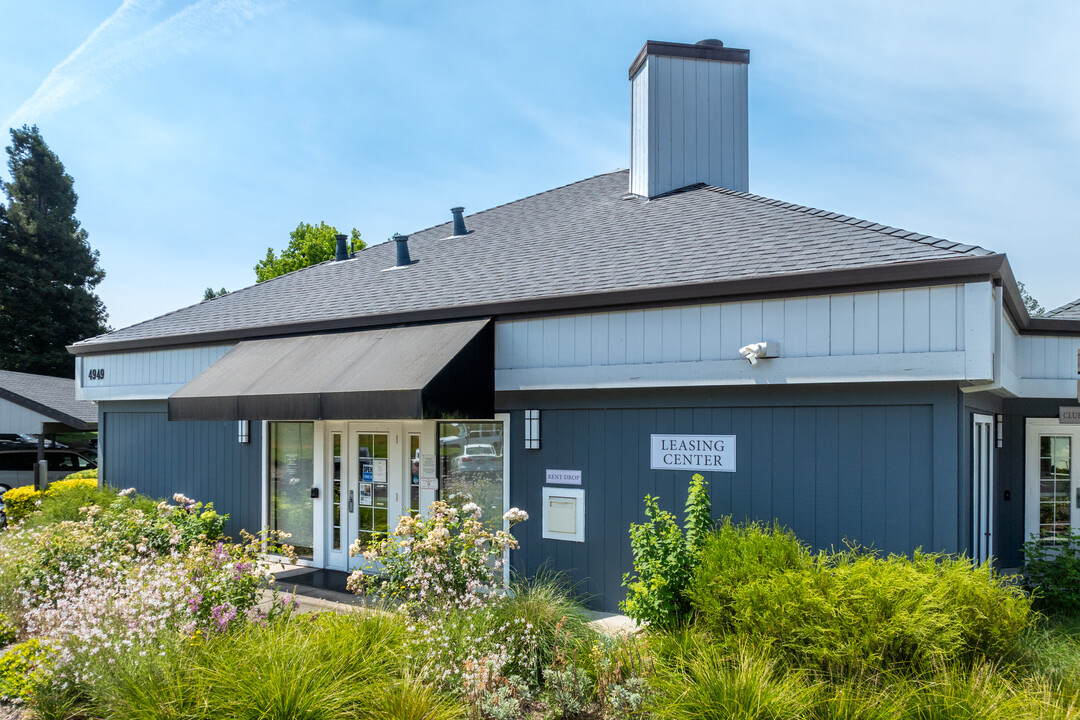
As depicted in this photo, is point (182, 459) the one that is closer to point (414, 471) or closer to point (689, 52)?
point (414, 471)

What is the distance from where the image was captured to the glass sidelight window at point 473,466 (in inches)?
378

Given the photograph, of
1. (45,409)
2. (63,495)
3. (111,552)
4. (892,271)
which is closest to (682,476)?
(892,271)

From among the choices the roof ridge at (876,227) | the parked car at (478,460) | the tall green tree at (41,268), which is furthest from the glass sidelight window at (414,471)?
the tall green tree at (41,268)

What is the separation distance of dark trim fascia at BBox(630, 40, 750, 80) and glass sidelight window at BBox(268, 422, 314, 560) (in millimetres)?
8229

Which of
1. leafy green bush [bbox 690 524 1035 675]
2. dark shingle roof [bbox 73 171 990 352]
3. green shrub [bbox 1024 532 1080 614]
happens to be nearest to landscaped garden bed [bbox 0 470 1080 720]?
leafy green bush [bbox 690 524 1035 675]

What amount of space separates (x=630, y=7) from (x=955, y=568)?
28.8ft

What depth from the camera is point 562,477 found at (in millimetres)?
8898

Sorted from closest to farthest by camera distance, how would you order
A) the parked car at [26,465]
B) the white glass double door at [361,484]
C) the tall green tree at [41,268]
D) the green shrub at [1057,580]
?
the green shrub at [1057,580]
the white glass double door at [361,484]
the parked car at [26,465]
the tall green tree at [41,268]

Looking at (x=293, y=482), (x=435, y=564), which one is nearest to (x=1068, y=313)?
(x=435, y=564)

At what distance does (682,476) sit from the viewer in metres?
8.10

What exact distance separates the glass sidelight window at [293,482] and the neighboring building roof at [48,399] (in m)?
11.4

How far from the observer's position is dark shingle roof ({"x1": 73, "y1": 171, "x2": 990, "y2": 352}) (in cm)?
784

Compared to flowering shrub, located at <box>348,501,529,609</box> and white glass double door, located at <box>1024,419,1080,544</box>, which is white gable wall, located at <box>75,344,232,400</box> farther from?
white glass double door, located at <box>1024,419,1080,544</box>

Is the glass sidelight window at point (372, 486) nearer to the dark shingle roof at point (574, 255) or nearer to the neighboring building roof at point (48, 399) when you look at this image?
the dark shingle roof at point (574, 255)
